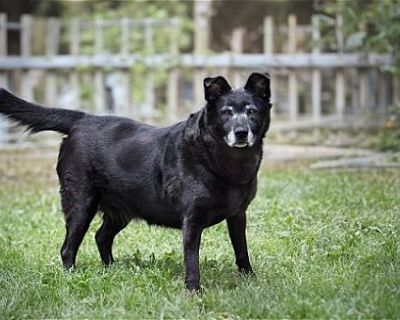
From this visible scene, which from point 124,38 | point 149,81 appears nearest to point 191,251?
point 149,81

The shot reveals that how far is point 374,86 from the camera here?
15.1 meters

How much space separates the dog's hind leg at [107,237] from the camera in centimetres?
511

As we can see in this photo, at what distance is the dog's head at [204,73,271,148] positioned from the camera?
4070 mm

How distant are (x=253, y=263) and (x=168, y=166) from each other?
0.88 metres

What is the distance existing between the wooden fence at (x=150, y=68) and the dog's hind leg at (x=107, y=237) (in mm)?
8785

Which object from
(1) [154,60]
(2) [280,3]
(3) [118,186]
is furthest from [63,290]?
(2) [280,3]

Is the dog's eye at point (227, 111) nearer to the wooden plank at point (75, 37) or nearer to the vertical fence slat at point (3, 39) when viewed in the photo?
the wooden plank at point (75, 37)

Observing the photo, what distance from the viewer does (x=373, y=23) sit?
1113cm

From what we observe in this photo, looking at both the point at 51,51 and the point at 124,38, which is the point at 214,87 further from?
the point at 51,51

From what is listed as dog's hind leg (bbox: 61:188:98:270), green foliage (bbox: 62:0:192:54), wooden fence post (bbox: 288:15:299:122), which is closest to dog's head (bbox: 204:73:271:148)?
dog's hind leg (bbox: 61:188:98:270)

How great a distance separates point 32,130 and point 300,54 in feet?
33.1

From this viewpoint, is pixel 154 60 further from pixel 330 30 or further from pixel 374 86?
pixel 374 86

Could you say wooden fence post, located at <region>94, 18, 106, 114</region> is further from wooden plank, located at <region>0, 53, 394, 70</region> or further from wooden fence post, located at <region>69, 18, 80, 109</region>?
wooden fence post, located at <region>69, 18, 80, 109</region>

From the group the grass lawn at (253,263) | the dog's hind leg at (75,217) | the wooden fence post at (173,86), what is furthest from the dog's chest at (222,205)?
the wooden fence post at (173,86)
